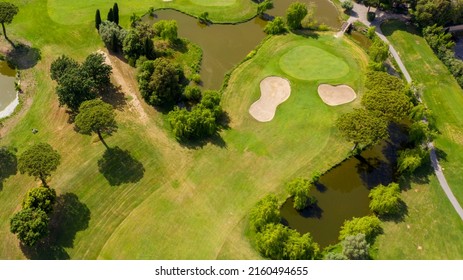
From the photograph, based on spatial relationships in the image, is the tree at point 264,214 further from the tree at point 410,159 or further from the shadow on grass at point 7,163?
the shadow on grass at point 7,163

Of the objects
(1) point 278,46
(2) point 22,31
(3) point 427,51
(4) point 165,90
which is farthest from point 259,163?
(2) point 22,31

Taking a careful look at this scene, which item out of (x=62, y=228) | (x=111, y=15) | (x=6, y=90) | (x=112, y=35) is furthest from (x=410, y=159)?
(x=6, y=90)

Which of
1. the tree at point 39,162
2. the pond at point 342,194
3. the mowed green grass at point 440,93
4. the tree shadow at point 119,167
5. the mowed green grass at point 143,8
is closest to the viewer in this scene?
the tree at point 39,162

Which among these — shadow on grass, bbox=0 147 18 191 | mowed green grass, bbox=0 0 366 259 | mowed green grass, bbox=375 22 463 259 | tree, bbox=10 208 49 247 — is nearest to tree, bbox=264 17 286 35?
mowed green grass, bbox=0 0 366 259

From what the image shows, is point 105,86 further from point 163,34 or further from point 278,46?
point 278,46

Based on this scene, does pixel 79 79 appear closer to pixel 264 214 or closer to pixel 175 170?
pixel 175 170

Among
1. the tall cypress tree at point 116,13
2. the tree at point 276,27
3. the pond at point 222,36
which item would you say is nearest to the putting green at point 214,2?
the pond at point 222,36

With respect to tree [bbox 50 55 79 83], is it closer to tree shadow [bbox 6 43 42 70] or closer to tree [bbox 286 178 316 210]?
tree shadow [bbox 6 43 42 70]
